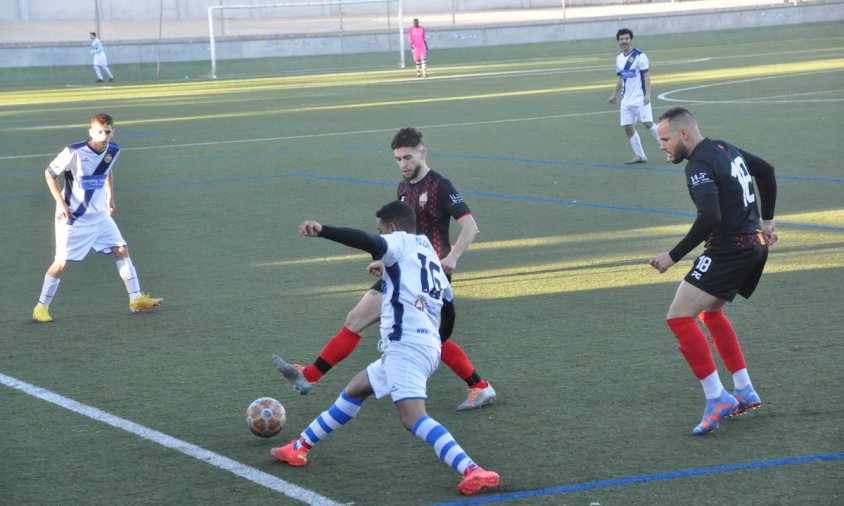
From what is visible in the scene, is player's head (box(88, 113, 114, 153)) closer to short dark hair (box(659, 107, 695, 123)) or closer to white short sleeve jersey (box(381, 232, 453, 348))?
white short sleeve jersey (box(381, 232, 453, 348))

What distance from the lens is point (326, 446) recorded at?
6434 mm

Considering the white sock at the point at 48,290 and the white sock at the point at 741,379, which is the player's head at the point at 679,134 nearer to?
the white sock at the point at 741,379

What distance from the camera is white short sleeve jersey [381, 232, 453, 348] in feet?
18.8

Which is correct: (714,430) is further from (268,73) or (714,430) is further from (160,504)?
(268,73)

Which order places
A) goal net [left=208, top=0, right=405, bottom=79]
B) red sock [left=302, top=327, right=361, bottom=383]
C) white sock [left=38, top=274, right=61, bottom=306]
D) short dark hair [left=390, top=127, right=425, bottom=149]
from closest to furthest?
short dark hair [left=390, top=127, right=425, bottom=149] < red sock [left=302, top=327, right=361, bottom=383] < white sock [left=38, top=274, right=61, bottom=306] < goal net [left=208, top=0, right=405, bottom=79]

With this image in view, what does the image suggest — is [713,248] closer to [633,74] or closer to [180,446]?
[180,446]

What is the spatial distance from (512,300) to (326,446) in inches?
146

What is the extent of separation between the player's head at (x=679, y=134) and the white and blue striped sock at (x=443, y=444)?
208 centimetres

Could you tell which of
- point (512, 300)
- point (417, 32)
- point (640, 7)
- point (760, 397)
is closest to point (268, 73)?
point (417, 32)

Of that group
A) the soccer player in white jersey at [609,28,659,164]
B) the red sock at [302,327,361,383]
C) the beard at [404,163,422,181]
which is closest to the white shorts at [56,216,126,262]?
the red sock at [302,327,361,383]

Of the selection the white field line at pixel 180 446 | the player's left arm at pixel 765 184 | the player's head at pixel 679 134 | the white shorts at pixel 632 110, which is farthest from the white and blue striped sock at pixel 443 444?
the white shorts at pixel 632 110

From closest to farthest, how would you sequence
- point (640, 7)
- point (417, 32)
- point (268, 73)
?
point (417, 32) < point (268, 73) < point (640, 7)

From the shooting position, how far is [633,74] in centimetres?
1848

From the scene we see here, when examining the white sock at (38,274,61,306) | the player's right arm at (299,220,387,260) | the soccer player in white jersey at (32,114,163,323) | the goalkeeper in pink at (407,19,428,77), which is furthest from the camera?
the goalkeeper in pink at (407,19,428,77)
